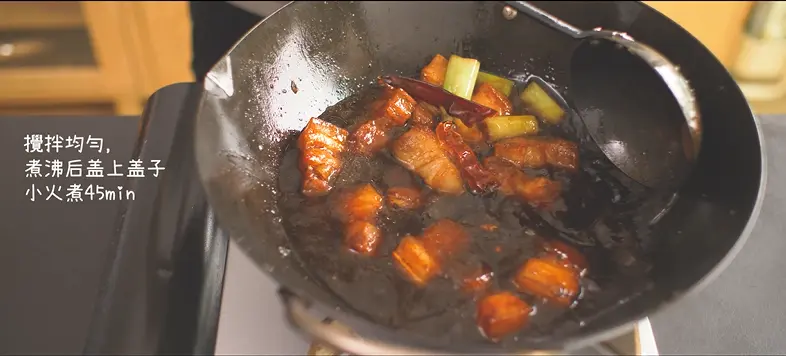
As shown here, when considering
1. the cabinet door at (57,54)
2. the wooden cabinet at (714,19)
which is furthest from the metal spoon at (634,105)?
the cabinet door at (57,54)

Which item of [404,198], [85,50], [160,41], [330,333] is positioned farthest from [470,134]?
[85,50]

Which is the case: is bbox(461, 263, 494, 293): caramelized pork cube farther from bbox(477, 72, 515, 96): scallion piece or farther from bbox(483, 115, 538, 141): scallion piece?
bbox(477, 72, 515, 96): scallion piece

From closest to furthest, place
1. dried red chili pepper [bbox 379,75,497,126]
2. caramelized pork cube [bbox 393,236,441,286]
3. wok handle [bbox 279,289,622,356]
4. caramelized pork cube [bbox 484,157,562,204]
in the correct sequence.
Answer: wok handle [bbox 279,289,622,356]
caramelized pork cube [bbox 393,236,441,286]
caramelized pork cube [bbox 484,157,562,204]
dried red chili pepper [bbox 379,75,497,126]

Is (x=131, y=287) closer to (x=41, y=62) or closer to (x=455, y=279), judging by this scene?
(x=455, y=279)

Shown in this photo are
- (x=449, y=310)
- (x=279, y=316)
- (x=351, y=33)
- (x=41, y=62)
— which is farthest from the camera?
(x=41, y=62)

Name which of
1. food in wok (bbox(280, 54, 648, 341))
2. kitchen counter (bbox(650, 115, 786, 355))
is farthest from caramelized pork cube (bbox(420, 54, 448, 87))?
kitchen counter (bbox(650, 115, 786, 355))

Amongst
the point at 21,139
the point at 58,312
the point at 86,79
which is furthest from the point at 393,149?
the point at 86,79
